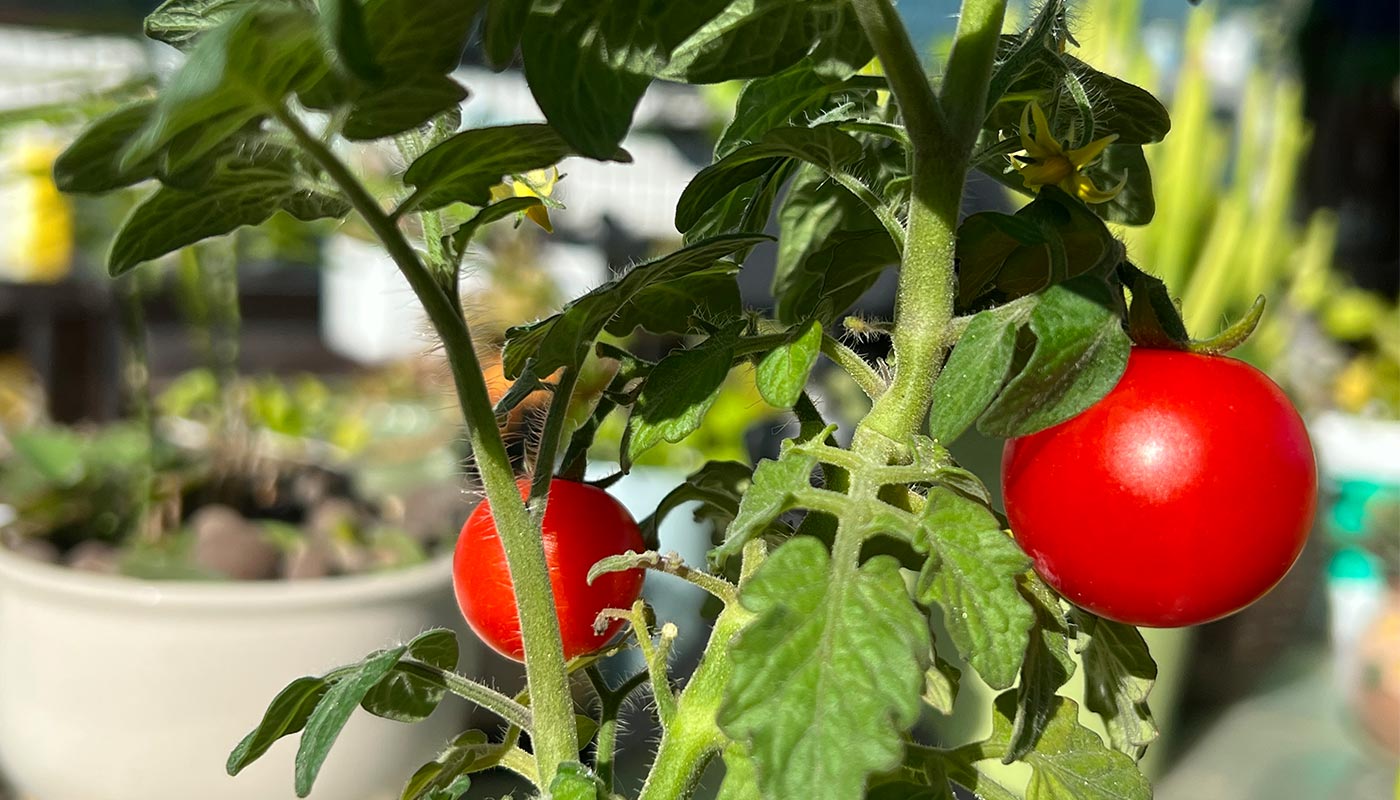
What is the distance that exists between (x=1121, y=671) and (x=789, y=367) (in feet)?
0.29

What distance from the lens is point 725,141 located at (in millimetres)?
221

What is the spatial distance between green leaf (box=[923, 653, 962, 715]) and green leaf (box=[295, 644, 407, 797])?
10cm

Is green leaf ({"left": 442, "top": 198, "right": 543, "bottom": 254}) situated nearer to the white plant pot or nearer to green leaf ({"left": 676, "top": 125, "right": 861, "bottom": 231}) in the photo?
green leaf ({"left": 676, "top": 125, "right": 861, "bottom": 231})

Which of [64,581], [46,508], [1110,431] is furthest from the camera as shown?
[46,508]

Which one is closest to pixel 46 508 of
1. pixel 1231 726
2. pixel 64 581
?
pixel 64 581

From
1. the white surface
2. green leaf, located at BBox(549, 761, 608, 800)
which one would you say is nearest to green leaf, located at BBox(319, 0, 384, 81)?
green leaf, located at BBox(549, 761, 608, 800)

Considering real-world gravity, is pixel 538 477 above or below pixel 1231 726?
above

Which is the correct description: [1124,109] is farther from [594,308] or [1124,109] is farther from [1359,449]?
[1359,449]

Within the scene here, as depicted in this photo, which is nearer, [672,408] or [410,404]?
[672,408]

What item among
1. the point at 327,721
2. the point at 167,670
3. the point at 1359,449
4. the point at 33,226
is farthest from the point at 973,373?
the point at 33,226

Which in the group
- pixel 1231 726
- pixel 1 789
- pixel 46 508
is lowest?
pixel 1231 726

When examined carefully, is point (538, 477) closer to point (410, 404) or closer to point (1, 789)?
point (1, 789)

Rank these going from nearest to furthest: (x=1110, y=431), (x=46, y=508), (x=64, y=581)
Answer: (x=1110, y=431), (x=64, y=581), (x=46, y=508)

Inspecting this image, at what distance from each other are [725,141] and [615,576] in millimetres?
90
